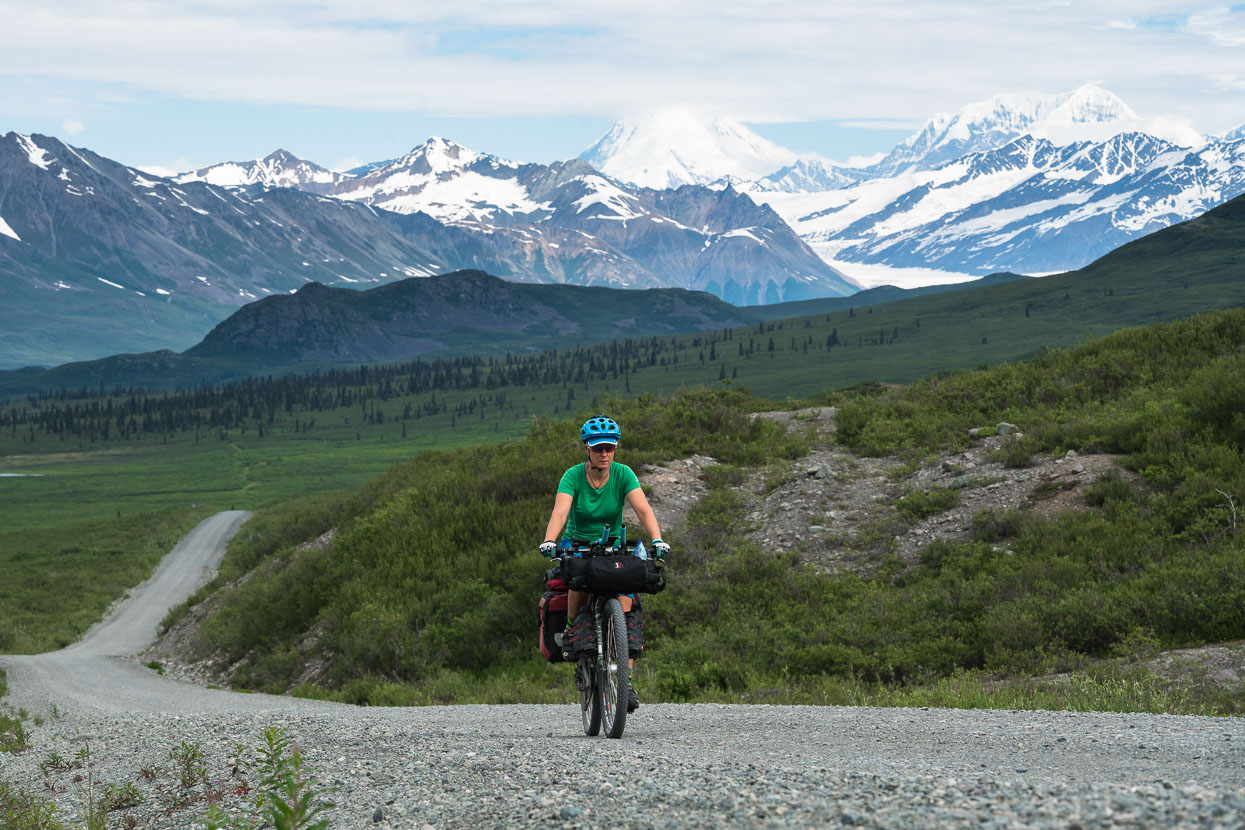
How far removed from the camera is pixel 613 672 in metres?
11.1

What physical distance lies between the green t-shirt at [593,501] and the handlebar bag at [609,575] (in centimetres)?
66

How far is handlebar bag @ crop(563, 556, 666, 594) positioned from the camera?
1099 centimetres

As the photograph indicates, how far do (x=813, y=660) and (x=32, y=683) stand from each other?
29840mm

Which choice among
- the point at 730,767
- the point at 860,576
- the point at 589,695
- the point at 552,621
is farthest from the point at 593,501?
the point at 860,576

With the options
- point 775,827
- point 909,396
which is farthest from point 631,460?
point 775,827

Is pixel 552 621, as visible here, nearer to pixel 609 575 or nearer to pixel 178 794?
pixel 609 575

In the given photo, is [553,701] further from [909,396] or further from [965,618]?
[909,396]

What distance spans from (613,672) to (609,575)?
113cm

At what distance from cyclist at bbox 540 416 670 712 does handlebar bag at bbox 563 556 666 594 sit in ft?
1.41

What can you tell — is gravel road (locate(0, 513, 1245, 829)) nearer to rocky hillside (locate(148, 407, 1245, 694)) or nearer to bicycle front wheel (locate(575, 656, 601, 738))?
bicycle front wheel (locate(575, 656, 601, 738))

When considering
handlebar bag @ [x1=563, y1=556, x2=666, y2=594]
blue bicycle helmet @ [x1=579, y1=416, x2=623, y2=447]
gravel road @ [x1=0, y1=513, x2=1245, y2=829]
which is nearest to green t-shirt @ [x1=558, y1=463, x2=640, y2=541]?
blue bicycle helmet @ [x1=579, y1=416, x2=623, y2=447]

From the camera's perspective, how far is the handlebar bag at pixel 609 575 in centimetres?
1099

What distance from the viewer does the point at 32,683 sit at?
3456 cm

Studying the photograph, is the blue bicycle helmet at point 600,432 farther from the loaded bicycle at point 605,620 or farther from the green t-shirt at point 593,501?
the loaded bicycle at point 605,620
